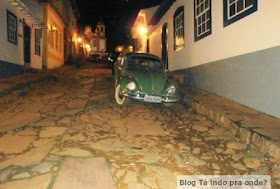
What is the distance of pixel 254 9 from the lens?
18.5 ft

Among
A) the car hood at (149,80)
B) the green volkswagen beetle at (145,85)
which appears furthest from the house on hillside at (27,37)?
the car hood at (149,80)

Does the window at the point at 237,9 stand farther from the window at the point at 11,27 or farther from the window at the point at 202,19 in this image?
the window at the point at 11,27

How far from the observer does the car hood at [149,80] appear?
6.81 m

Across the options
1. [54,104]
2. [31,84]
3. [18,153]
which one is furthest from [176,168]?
[31,84]

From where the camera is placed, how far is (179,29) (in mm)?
11242

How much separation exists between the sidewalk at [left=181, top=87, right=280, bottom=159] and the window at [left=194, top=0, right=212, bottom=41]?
2436 mm

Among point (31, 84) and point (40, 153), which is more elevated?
point (31, 84)

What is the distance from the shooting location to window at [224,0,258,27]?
19.1ft

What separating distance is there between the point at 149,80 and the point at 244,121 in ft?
9.65

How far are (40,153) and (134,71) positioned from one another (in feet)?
13.3

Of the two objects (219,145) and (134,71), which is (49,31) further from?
(219,145)

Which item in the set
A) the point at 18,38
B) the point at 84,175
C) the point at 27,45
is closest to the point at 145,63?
the point at 84,175

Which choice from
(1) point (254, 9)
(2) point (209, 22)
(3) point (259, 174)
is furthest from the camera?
(2) point (209, 22)

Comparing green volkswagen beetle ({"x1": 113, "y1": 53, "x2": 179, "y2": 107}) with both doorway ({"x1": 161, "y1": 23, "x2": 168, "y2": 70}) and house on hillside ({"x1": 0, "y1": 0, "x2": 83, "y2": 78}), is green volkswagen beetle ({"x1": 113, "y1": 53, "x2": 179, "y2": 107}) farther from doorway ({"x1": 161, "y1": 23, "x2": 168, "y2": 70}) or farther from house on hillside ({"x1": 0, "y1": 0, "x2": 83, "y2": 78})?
doorway ({"x1": 161, "y1": 23, "x2": 168, "y2": 70})
